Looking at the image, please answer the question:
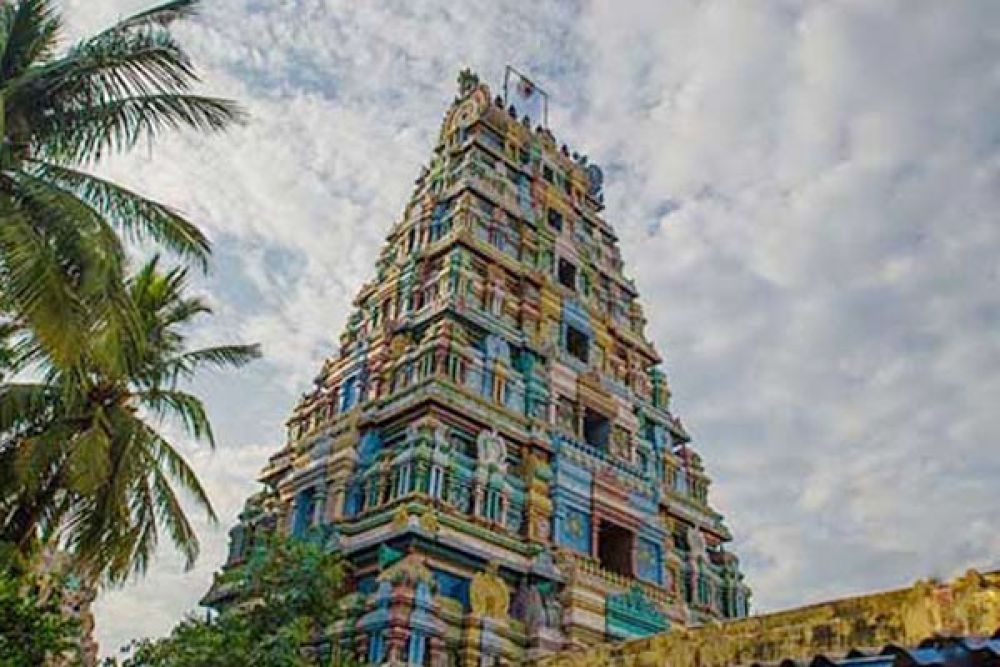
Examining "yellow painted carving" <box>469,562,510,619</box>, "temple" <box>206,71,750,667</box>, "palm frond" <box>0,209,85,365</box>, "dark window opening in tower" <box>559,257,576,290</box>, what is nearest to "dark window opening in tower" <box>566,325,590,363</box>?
"temple" <box>206,71,750,667</box>

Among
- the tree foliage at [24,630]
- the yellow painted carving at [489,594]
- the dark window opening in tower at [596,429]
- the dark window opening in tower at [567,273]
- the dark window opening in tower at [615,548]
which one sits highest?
the dark window opening in tower at [567,273]

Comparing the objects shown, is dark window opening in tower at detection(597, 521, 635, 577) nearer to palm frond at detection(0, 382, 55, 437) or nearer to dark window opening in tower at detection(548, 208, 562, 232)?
dark window opening in tower at detection(548, 208, 562, 232)

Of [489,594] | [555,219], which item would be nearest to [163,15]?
[489,594]

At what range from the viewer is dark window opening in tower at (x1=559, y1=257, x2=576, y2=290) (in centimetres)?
2272

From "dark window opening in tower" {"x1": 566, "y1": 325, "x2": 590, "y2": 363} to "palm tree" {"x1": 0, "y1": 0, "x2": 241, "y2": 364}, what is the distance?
1283cm

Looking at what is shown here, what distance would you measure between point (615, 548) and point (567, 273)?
6.76m

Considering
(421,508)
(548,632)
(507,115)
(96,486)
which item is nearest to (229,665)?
(96,486)

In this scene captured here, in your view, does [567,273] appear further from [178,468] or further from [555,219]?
[178,468]

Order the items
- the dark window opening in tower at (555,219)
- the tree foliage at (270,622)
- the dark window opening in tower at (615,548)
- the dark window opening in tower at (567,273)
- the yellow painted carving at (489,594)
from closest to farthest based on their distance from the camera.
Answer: the tree foliage at (270,622)
the yellow painted carving at (489,594)
the dark window opening in tower at (615,548)
the dark window opening in tower at (567,273)
the dark window opening in tower at (555,219)

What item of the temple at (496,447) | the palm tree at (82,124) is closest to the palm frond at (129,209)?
the palm tree at (82,124)

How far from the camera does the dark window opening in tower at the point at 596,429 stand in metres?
20.8

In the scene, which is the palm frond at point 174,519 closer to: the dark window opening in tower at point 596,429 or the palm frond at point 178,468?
the palm frond at point 178,468

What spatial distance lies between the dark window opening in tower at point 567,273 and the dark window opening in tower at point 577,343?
1.35 metres

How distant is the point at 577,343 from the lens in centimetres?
2186
